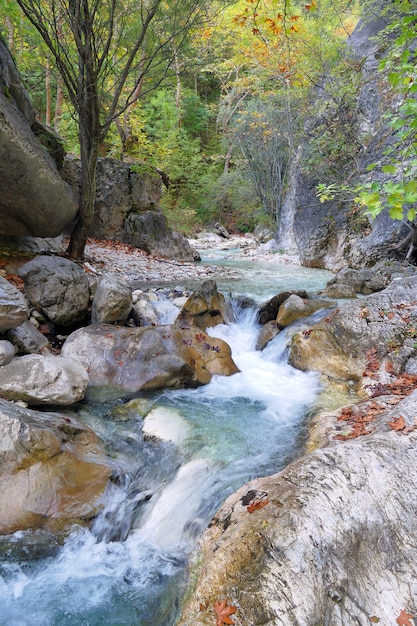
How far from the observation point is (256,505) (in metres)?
2.51

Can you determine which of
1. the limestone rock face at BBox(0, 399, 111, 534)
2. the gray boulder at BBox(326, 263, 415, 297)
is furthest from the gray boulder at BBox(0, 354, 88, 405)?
the gray boulder at BBox(326, 263, 415, 297)

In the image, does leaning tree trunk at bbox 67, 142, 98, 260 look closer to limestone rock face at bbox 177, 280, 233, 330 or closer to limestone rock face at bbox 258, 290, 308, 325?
limestone rock face at bbox 177, 280, 233, 330

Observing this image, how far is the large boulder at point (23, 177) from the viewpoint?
5625mm

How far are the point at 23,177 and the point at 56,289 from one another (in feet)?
6.43

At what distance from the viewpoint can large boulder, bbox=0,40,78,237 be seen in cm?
562

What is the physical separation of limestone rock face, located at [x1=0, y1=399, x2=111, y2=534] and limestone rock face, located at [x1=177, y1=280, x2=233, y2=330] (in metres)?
3.71

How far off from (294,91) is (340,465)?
17846mm

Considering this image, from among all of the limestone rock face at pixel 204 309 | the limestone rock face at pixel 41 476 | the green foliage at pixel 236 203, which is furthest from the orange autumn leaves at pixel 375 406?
the green foliage at pixel 236 203

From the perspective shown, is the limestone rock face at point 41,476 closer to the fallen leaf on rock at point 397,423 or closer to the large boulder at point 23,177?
the fallen leaf on rock at point 397,423

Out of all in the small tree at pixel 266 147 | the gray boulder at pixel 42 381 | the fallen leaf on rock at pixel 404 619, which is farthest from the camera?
the small tree at pixel 266 147

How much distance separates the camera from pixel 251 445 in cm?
420

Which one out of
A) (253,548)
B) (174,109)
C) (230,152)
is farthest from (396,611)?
(230,152)

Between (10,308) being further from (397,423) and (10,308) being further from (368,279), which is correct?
(368,279)

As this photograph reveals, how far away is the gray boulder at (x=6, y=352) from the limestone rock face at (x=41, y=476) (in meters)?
1.10
